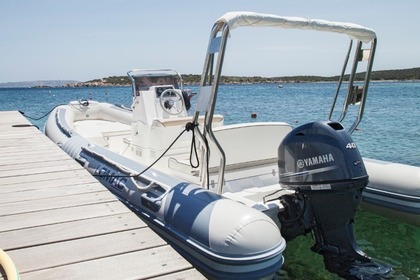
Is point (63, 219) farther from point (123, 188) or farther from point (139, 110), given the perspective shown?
point (139, 110)

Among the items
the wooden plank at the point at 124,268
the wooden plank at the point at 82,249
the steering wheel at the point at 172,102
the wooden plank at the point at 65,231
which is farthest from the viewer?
the steering wheel at the point at 172,102

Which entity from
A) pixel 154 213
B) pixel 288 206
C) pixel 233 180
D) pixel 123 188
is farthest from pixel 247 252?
pixel 123 188

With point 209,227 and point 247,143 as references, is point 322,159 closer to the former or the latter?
point 209,227

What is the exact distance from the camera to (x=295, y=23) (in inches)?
116

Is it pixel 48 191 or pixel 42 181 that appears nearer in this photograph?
pixel 48 191

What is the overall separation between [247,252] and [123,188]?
1614 millimetres

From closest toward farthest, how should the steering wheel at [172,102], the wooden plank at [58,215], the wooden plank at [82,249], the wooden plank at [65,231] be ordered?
1. the wooden plank at [82,249]
2. the wooden plank at [65,231]
3. the wooden plank at [58,215]
4. the steering wheel at [172,102]

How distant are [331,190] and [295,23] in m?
1.22

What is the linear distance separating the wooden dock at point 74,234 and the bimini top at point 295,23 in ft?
4.61

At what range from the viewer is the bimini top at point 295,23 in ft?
8.81

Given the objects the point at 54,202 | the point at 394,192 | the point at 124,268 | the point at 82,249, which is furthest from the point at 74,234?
the point at 394,192

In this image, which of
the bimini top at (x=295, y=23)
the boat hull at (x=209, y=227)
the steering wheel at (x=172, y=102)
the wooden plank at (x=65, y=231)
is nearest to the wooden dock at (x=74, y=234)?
the wooden plank at (x=65, y=231)

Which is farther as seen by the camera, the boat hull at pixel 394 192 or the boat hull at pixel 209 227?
the boat hull at pixel 394 192

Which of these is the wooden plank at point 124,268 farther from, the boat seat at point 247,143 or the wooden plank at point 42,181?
the boat seat at point 247,143
